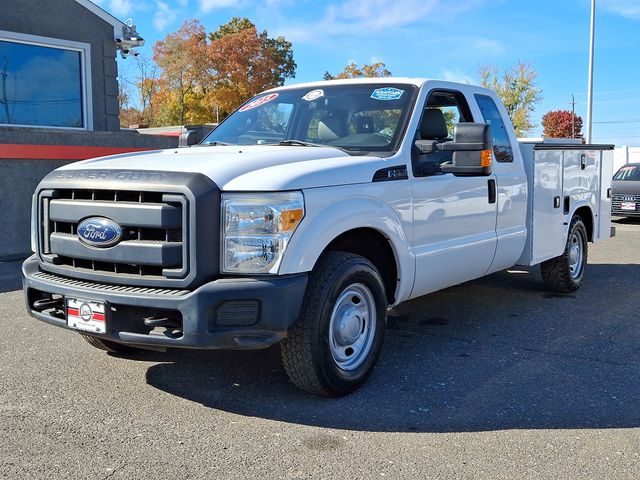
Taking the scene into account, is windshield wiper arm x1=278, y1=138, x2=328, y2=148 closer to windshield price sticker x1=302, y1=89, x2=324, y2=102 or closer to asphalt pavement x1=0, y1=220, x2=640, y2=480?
windshield price sticker x1=302, y1=89, x2=324, y2=102

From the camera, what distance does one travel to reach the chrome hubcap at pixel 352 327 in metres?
4.21

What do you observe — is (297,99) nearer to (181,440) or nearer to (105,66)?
(181,440)

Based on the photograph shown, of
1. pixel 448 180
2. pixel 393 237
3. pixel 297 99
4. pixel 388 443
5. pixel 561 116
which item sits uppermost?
pixel 561 116

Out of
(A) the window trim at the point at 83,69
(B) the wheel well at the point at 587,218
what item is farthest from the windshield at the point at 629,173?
(A) the window trim at the point at 83,69

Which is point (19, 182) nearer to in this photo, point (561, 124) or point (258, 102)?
point (258, 102)

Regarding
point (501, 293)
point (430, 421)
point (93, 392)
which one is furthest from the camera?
point (501, 293)

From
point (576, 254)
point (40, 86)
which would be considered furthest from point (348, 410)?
point (40, 86)

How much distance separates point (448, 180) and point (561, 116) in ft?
237

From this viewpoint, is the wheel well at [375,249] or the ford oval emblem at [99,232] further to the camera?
the wheel well at [375,249]

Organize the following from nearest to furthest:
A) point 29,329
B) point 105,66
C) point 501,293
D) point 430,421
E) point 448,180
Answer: point 430,421
point 448,180
point 29,329
point 501,293
point 105,66

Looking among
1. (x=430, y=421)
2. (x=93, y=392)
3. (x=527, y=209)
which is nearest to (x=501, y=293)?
(x=527, y=209)

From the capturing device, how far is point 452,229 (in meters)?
5.20

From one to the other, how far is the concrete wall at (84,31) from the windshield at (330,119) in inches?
327

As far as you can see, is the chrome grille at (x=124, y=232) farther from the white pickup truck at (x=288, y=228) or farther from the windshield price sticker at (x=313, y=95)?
the windshield price sticker at (x=313, y=95)
